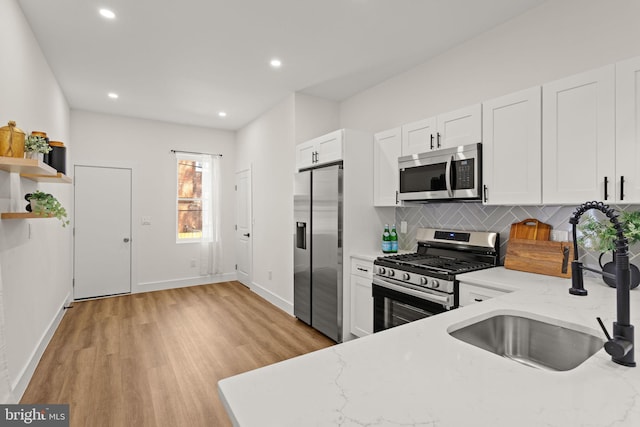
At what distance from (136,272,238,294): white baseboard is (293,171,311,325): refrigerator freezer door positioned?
96.1 inches

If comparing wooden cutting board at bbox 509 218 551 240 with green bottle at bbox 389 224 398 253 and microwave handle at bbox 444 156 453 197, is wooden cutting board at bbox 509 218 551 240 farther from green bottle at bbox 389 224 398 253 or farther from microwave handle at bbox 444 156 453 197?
green bottle at bbox 389 224 398 253

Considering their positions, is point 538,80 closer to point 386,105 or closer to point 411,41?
point 411,41

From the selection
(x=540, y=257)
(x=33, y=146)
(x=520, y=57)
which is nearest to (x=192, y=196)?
(x=33, y=146)

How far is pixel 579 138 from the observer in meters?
1.90

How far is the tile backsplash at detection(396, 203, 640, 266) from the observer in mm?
2195

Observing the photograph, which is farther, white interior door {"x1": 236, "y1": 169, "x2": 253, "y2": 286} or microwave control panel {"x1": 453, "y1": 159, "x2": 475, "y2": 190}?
white interior door {"x1": 236, "y1": 169, "x2": 253, "y2": 286}

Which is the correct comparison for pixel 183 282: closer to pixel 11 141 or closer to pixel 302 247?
pixel 302 247

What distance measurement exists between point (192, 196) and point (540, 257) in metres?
5.19

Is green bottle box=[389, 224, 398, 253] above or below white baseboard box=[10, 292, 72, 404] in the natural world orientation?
above

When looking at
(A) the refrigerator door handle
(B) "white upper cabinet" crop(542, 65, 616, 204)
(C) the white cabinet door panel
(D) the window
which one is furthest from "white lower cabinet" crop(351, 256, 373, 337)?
(D) the window

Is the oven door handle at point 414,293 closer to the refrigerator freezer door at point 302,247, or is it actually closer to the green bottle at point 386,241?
the green bottle at point 386,241

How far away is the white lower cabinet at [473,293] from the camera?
2.02 metres

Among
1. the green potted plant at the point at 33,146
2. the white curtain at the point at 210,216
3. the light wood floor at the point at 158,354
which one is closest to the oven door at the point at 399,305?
the light wood floor at the point at 158,354

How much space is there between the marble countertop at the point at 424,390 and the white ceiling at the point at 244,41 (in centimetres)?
240
